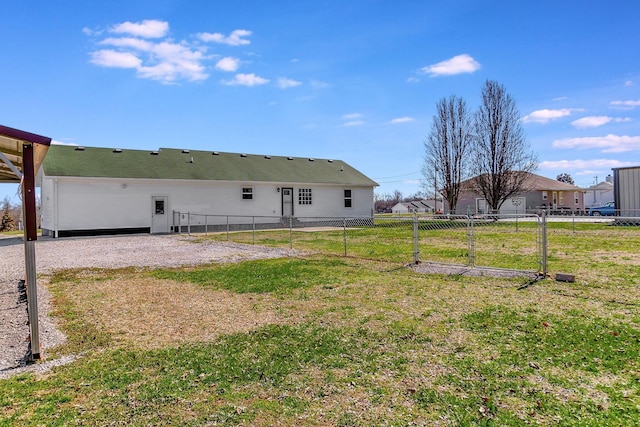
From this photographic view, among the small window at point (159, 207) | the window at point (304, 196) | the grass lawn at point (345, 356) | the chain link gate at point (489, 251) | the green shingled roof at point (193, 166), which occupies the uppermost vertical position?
the green shingled roof at point (193, 166)

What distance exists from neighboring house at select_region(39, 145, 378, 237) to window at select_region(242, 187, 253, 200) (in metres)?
0.05

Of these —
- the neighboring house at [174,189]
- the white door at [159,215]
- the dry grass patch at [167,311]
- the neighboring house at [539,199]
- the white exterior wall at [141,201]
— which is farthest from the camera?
the neighboring house at [539,199]

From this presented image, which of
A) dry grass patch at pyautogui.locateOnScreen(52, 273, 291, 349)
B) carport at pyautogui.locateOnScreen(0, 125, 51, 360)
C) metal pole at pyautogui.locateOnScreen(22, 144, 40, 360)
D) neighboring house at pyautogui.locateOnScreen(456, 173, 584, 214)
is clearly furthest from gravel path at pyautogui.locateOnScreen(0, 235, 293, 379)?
neighboring house at pyautogui.locateOnScreen(456, 173, 584, 214)

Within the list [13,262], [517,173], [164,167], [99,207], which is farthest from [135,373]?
[517,173]

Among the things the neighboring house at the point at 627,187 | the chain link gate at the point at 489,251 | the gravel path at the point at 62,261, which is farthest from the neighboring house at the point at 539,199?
the gravel path at the point at 62,261

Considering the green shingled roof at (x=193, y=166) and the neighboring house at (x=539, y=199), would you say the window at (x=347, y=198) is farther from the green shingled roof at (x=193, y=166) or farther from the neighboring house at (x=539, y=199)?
the neighboring house at (x=539, y=199)

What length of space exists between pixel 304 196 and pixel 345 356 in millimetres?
24313

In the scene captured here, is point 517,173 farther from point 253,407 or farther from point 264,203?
point 253,407

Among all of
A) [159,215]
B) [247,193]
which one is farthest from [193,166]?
[159,215]

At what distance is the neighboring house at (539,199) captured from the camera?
40.5 metres

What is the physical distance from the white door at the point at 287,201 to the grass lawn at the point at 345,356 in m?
19.5

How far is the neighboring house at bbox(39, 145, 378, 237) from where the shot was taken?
2053 centimetres

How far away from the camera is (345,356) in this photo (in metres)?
4.34

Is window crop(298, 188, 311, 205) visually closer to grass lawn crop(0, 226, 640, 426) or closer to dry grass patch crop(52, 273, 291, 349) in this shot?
dry grass patch crop(52, 273, 291, 349)
